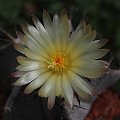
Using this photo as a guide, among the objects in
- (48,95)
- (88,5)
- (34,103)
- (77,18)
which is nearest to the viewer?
(48,95)

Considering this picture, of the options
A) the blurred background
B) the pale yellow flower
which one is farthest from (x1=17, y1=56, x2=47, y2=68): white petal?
the blurred background

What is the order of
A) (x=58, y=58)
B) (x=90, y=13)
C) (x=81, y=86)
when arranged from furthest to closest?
(x=90, y=13) → (x=58, y=58) → (x=81, y=86)

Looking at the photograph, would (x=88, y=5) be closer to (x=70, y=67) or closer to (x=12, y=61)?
(x=12, y=61)

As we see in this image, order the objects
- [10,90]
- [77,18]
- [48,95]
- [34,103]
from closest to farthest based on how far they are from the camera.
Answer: [48,95] → [34,103] → [10,90] → [77,18]

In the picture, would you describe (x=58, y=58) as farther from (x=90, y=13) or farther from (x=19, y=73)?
(x=90, y=13)

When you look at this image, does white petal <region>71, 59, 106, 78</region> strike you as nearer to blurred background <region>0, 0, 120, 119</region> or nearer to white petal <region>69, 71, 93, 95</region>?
white petal <region>69, 71, 93, 95</region>

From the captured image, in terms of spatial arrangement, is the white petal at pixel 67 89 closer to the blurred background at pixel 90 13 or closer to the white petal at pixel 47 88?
the white petal at pixel 47 88

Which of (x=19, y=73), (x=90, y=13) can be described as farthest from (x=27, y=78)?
(x=90, y=13)

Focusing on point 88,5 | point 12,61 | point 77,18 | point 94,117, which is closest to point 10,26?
point 88,5
